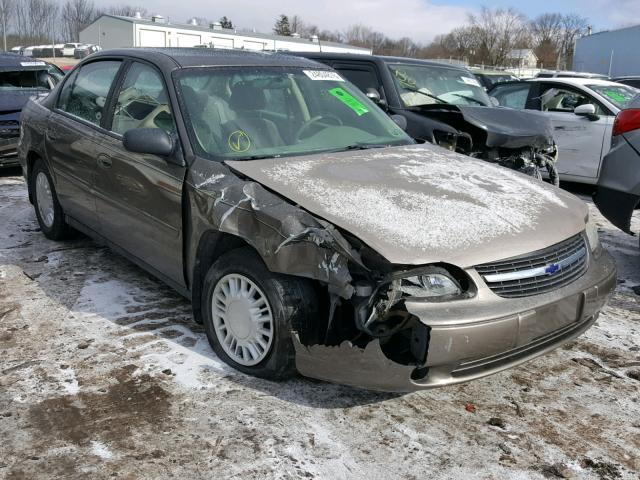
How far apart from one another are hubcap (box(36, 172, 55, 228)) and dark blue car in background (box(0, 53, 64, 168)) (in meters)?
3.13

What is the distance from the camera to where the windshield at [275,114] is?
3611mm

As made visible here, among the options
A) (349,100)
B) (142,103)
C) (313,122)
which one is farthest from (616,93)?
(142,103)

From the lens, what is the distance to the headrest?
12.5ft

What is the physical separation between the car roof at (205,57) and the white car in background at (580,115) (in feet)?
16.4

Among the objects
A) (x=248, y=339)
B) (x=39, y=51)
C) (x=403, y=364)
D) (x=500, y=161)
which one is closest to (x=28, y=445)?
Result: (x=248, y=339)

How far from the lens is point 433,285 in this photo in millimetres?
2729

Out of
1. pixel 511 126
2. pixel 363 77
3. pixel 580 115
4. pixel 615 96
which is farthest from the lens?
pixel 615 96

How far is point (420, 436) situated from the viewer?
286cm

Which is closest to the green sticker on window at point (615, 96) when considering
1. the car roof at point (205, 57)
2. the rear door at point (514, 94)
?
the rear door at point (514, 94)

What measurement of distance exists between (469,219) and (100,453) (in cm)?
196

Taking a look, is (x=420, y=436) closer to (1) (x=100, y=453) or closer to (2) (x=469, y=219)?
(2) (x=469, y=219)

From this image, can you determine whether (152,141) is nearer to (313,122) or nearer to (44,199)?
(313,122)

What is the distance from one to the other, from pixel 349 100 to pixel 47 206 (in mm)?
2905

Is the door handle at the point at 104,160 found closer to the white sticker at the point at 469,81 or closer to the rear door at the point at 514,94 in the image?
the white sticker at the point at 469,81
